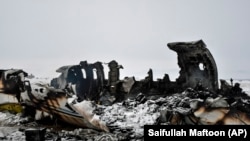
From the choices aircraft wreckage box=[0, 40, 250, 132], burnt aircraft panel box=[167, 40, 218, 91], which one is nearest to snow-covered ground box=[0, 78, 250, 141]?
aircraft wreckage box=[0, 40, 250, 132]

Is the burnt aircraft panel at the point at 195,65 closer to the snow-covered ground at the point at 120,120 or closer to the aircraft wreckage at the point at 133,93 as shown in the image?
the aircraft wreckage at the point at 133,93

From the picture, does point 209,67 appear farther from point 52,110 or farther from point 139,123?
point 52,110

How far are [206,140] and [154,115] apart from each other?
3350 mm

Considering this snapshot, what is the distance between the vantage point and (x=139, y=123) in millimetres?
8227

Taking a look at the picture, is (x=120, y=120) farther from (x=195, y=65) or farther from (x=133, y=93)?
(x=195, y=65)

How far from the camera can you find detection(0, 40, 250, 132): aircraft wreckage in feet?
23.4

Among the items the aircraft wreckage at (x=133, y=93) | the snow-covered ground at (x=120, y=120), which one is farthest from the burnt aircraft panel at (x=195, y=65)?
the snow-covered ground at (x=120, y=120)

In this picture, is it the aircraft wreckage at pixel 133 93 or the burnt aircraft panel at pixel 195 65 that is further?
the burnt aircraft panel at pixel 195 65

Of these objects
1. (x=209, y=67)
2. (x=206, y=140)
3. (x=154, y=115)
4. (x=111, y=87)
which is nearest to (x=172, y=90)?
(x=209, y=67)

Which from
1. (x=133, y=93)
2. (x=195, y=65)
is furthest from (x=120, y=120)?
(x=195, y=65)

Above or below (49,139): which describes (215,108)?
above

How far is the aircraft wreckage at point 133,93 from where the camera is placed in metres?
7.13

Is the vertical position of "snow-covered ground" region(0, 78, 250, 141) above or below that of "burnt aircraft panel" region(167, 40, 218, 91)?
below

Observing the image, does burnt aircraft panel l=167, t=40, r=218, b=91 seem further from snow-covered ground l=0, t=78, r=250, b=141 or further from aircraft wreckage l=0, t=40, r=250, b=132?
snow-covered ground l=0, t=78, r=250, b=141
